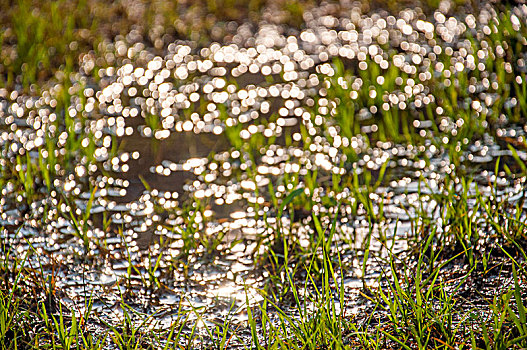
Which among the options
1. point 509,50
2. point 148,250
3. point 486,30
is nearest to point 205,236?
point 148,250

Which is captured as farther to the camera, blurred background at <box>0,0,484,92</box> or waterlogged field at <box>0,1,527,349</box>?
blurred background at <box>0,0,484,92</box>

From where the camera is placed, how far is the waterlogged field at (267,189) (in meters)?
2.15

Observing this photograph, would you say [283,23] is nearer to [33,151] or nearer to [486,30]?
[486,30]

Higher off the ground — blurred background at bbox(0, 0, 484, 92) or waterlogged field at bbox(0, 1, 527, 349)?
blurred background at bbox(0, 0, 484, 92)

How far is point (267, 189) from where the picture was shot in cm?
304

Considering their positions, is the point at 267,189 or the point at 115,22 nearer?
the point at 267,189

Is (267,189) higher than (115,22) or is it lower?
Answer: lower

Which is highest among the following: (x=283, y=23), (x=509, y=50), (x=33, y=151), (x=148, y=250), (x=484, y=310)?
(x=283, y=23)

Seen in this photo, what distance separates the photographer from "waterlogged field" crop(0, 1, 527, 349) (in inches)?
84.7

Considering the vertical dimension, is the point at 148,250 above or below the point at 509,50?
below

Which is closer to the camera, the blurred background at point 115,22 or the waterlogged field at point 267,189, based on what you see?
the waterlogged field at point 267,189

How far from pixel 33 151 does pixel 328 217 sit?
1664 millimetres

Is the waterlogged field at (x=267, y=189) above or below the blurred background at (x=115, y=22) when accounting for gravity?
below

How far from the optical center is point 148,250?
2.63 meters
